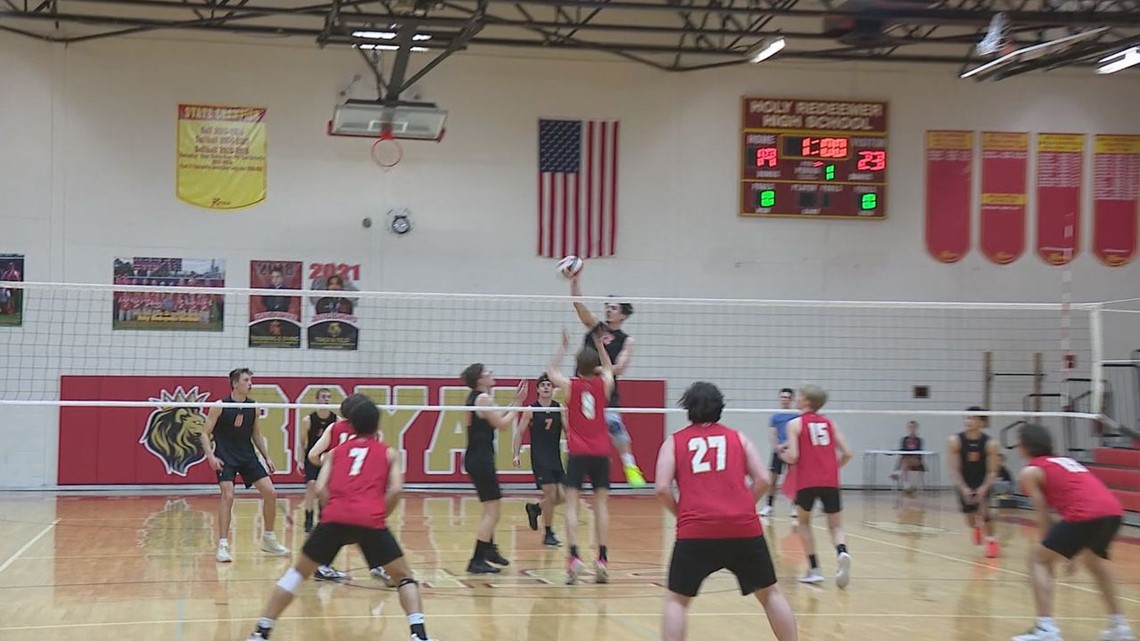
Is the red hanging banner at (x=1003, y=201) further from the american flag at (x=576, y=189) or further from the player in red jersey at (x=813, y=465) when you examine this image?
the player in red jersey at (x=813, y=465)

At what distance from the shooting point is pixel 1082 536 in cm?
748

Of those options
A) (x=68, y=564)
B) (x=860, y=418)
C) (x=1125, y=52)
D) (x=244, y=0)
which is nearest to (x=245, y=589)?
(x=68, y=564)

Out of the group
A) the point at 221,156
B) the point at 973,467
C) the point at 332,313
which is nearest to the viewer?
the point at 973,467

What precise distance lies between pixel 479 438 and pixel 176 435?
412 inches

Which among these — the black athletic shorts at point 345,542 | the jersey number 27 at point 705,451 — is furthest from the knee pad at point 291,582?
the jersey number 27 at point 705,451

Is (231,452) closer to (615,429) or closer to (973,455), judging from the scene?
(615,429)

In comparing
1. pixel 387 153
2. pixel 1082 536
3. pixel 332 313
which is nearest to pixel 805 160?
pixel 387 153

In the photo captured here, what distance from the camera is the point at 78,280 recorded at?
18984 mm

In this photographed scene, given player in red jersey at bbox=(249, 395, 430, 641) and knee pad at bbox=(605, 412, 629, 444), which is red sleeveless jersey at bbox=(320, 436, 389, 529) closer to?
player in red jersey at bbox=(249, 395, 430, 641)

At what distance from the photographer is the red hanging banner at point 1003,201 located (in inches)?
844

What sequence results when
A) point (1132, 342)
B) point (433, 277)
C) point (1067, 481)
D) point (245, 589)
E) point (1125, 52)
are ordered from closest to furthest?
point (1067, 481) → point (245, 589) → point (1125, 52) → point (433, 277) → point (1132, 342)

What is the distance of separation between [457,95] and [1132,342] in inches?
541

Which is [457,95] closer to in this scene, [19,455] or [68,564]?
[19,455]

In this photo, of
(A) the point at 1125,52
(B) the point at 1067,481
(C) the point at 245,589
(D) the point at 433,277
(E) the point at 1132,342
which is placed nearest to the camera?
(B) the point at 1067,481
